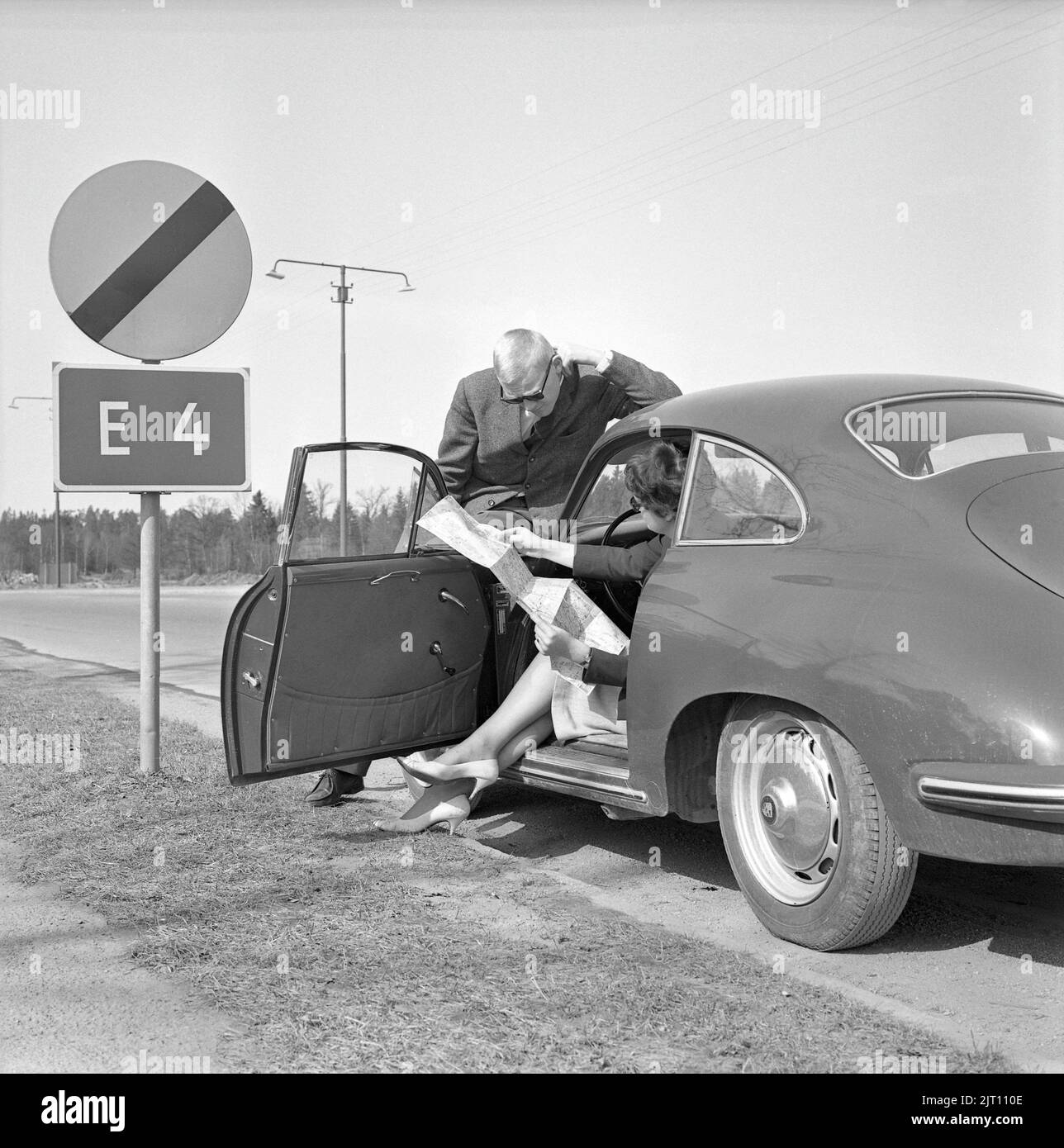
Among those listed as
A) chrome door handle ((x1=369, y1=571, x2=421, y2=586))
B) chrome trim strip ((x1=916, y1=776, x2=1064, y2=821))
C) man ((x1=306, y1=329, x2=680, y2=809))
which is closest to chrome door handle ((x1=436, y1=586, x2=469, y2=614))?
chrome door handle ((x1=369, y1=571, x2=421, y2=586))

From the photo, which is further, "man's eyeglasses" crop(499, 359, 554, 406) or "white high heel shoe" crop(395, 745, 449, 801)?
"man's eyeglasses" crop(499, 359, 554, 406)

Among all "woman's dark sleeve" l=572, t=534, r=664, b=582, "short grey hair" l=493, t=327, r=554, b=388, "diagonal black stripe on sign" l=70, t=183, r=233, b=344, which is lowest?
"woman's dark sleeve" l=572, t=534, r=664, b=582

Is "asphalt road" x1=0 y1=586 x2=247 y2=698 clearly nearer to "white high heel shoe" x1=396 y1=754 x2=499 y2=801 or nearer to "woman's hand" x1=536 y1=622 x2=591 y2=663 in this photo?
"white high heel shoe" x1=396 y1=754 x2=499 y2=801

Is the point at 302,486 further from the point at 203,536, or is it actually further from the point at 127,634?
the point at 203,536

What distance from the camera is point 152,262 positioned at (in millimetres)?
5680

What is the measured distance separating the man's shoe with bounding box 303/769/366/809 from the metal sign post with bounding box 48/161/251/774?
1068mm

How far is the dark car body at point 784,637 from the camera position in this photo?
3.10 m

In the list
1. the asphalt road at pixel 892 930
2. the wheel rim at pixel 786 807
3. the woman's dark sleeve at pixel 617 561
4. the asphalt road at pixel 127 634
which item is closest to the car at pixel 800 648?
the wheel rim at pixel 786 807

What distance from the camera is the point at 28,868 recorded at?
182 inches

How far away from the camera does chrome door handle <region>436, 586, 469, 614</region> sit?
5102 mm

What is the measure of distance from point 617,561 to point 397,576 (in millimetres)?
909

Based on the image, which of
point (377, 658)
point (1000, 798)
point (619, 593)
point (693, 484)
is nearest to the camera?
point (1000, 798)

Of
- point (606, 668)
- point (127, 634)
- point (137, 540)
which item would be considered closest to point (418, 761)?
point (606, 668)


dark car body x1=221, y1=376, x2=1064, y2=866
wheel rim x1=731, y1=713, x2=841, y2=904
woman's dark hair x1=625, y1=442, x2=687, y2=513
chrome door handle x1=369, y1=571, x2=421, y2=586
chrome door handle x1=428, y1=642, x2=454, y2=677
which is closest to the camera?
dark car body x1=221, y1=376, x2=1064, y2=866
